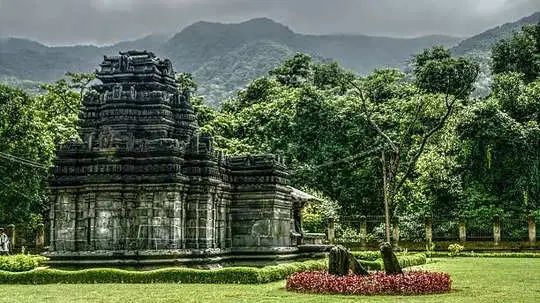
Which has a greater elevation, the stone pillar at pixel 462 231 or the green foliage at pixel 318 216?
the green foliage at pixel 318 216

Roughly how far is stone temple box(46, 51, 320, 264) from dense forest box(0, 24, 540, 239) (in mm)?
16379

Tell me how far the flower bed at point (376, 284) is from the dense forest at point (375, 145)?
2328 cm

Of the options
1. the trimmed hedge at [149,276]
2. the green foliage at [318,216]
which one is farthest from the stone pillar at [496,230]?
the trimmed hedge at [149,276]

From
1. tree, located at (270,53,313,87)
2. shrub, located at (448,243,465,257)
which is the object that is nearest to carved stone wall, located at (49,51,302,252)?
shrub, located at (448,243,465,257)

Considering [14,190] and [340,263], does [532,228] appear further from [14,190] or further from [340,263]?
[14,190]

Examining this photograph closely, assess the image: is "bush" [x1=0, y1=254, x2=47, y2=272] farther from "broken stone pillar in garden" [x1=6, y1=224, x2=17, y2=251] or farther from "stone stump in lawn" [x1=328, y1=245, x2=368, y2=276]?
"broken stone pillar in garden" [x1=6, y1=224, x2=17, y2=251]

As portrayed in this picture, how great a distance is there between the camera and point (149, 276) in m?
19.7

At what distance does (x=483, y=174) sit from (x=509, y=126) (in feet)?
10.8

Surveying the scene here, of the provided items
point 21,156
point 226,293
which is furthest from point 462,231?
point 226,293

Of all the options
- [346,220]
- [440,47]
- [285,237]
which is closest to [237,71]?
[440,47]

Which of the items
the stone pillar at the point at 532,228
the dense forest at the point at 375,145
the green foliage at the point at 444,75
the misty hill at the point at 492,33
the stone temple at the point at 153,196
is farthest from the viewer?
the misty hill at the point at 492,33

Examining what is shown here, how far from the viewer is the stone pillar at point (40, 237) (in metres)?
41.3

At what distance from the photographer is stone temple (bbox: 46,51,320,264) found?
21.9 metres

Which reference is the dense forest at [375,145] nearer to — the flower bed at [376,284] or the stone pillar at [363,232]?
the stone pillar at [363,232]
